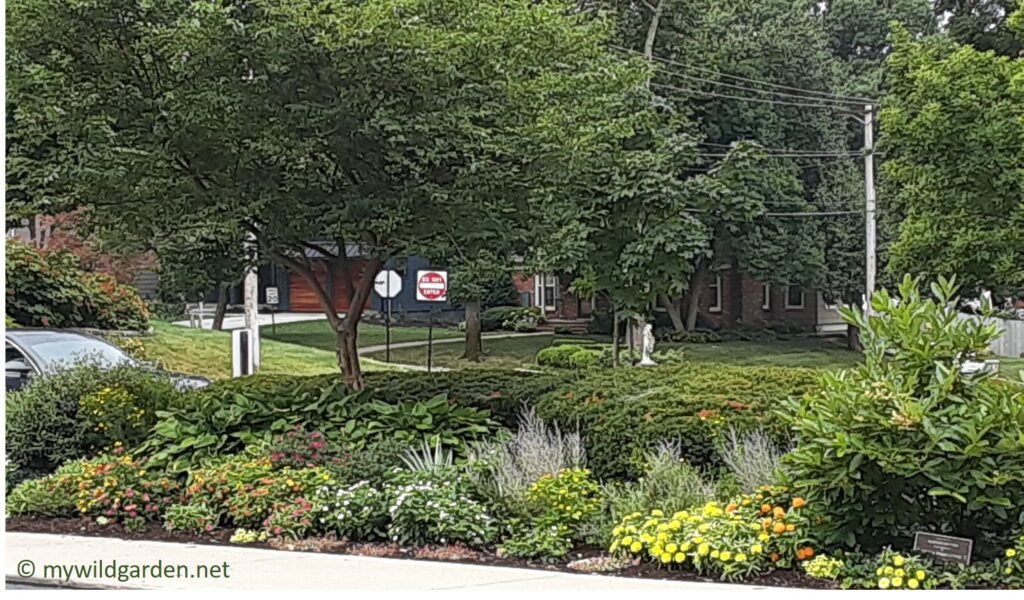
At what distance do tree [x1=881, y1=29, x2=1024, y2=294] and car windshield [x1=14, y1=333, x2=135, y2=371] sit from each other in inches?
428

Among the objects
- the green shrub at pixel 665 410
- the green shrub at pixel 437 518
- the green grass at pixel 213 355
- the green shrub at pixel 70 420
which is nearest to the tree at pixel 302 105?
the green shrub at pixel 70 420

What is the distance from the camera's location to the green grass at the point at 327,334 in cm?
2888

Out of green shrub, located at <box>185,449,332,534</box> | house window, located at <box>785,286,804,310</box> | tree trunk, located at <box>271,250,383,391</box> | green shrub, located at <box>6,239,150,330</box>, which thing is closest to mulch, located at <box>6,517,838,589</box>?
green shrub, located at <box>185,449,332,534</box>

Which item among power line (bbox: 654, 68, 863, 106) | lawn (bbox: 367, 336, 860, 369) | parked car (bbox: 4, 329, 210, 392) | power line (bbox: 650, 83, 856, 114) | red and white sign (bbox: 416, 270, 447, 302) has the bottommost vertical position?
lawn (bbox: 367, 336, 860, 369)

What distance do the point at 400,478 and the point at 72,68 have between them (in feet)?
13.5

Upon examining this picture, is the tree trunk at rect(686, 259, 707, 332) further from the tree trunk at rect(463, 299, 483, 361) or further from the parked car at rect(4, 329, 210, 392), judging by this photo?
the parked car at rect(4, 329, 210, 392)

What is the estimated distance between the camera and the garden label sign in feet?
16.9

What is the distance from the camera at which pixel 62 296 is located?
17578mm

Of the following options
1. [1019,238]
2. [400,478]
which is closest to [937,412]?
[400,478]

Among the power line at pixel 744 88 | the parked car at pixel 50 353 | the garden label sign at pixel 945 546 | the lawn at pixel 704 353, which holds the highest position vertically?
the power line at pixel 744 88

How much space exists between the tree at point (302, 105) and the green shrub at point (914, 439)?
3.57m

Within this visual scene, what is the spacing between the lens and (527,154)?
8.46 metres

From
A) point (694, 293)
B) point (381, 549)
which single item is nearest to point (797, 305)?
point (694, 293)

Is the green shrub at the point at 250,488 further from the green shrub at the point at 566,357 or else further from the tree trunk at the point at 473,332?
the tree trunk at the point at 473,332
